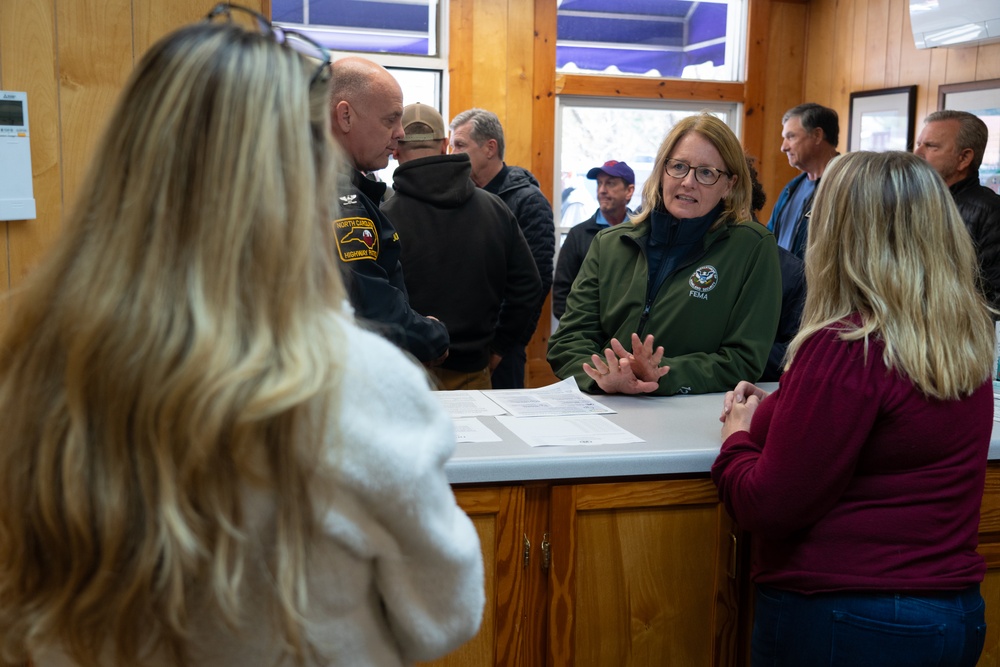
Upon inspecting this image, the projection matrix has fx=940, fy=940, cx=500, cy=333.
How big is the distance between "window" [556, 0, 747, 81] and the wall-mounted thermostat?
410cm

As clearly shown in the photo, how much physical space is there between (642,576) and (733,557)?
0.19m

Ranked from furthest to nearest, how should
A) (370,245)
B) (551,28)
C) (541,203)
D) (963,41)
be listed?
(551,28)
(963,41)
(541,203)
(370,245)

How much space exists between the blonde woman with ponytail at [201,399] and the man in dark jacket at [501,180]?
330 centimetres

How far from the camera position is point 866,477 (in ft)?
4.97

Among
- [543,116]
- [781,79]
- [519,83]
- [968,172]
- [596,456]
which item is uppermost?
[781,79]

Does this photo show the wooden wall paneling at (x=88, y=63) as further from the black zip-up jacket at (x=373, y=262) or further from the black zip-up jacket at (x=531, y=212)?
the black zip-up jacket at (x=531, y=212)

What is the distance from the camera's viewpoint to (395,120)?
8.08ft

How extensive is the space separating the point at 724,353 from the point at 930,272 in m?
0.96

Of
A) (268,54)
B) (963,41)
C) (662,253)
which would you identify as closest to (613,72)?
(963,41)

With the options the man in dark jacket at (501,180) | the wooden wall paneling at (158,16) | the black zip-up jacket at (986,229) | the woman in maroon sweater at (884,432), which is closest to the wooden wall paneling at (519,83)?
the man in dark jacket at (501,180)

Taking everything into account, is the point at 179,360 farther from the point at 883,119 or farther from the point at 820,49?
the point at 820,49

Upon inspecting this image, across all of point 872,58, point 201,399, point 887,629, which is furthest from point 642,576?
point 872,58

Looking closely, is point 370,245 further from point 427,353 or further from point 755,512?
point 755,512

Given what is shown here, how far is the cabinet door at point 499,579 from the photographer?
A: 5.91 feet
